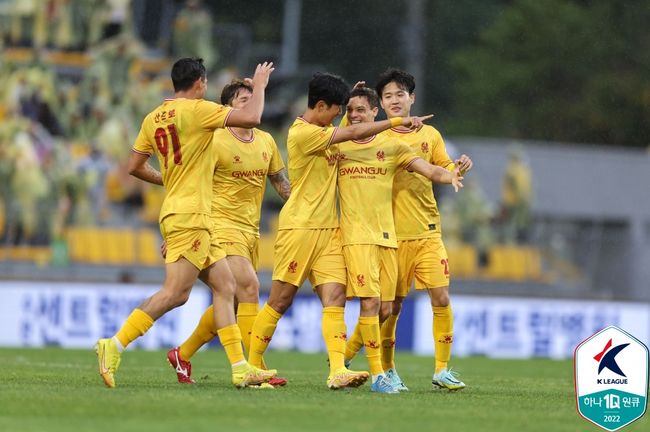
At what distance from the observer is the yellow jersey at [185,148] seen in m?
9.95

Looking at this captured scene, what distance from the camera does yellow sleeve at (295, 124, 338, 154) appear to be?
33.7ft

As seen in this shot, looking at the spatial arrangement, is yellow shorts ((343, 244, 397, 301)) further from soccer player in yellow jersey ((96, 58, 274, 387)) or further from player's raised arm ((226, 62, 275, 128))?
player's raised arm ((226, 62, 275, 128))

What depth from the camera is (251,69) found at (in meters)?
29.5

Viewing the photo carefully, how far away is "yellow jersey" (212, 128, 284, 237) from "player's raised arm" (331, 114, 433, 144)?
1090mm

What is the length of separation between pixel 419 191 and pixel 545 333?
1151 cm

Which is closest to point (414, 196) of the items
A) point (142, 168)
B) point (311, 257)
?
point (311, 257)

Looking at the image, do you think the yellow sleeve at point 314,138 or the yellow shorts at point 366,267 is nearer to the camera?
the yellow sleeve at point 314,138

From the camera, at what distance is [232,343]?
10.2m

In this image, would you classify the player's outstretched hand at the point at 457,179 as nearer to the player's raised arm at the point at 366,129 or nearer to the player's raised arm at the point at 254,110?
the player's raised arm at the point at 366,129

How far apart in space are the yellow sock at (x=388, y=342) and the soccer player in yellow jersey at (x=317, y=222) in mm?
834

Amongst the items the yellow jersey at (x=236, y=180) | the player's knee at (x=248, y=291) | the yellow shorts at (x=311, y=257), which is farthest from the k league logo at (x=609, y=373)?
the yellow jersey at (x=236, y=180)

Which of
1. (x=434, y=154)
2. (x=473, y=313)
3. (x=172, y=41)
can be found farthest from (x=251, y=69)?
(x=434, y=154)

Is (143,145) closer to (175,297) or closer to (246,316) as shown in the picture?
(175,297)

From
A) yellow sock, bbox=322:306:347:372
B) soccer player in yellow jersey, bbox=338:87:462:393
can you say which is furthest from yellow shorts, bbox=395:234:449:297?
yellow sock, bbox=322:306:347:372
